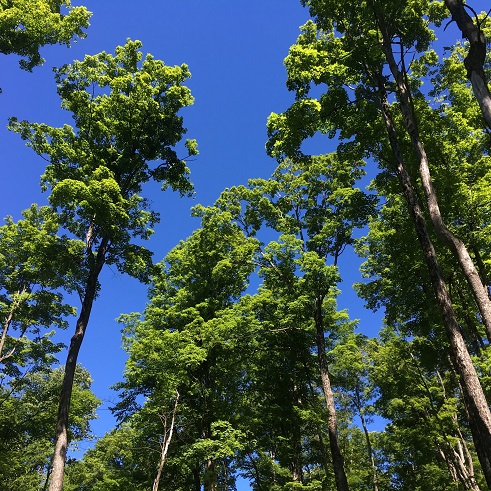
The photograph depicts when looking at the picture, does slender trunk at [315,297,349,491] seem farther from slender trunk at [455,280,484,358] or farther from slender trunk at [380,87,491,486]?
slender trunk at [380,87,491,486]

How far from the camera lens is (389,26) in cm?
908

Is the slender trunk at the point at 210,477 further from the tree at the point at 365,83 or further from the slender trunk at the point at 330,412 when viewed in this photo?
the tree at the point at 365,83

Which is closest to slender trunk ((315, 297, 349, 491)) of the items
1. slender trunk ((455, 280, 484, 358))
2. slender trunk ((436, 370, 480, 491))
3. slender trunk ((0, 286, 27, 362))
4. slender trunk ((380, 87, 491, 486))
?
slender trunk ((455, 280, 484, 358))

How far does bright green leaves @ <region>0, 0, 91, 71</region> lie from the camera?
33.1 ft

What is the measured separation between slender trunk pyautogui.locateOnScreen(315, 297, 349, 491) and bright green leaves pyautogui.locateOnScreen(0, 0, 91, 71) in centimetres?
1198

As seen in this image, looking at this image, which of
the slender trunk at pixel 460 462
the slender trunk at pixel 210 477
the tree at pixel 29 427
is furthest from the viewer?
the tree at pixel 29 427

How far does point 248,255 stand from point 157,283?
4999mm

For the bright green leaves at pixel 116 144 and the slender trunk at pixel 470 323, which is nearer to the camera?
the bright green leaves at pixel 116 144

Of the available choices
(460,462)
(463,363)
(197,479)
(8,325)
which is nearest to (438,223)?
(463,363)

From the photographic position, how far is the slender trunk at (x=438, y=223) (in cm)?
661

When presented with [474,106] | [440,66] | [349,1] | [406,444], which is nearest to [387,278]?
[474,106]

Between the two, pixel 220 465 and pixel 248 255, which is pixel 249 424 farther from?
pixel 248 255

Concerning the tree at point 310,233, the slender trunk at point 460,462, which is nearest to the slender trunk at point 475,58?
the tree at point 310,233

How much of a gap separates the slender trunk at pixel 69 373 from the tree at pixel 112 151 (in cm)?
3
